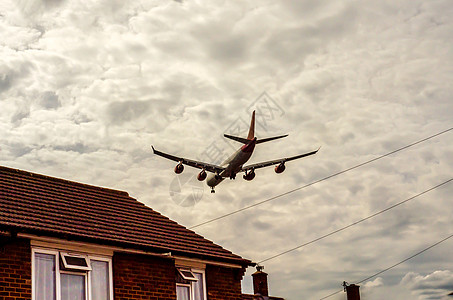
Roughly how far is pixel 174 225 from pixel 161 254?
3132 millimetres

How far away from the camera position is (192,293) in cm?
1748

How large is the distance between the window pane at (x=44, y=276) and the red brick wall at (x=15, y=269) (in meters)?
0.24

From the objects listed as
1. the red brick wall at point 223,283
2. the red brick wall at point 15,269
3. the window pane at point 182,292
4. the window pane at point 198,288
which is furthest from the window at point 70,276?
the red brick wall at point 223,283

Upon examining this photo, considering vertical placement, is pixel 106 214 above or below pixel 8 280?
above

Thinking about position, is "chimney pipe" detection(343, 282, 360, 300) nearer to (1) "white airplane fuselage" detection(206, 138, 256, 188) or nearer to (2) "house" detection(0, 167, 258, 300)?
(1) "white airplane fuselage" detection(206, 138, 256, 188)

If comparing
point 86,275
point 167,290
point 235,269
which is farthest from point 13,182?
point 235,269

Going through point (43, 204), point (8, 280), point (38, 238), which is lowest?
point (8, 280)

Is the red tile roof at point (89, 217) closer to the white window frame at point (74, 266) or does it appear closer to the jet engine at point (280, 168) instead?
the white window frame at point (74, 266)

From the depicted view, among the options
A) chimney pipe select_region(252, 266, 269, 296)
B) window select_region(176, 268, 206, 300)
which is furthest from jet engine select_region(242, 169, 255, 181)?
window select_region(176, 268, 206, 300)

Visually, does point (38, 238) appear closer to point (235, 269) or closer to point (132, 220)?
point (132, 220)

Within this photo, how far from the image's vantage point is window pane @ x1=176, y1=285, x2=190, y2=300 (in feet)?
56.5

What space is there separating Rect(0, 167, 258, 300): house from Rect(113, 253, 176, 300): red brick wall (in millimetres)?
23

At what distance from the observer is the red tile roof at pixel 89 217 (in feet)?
50.1

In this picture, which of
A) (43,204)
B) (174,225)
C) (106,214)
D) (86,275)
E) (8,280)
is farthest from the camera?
(174,225)
